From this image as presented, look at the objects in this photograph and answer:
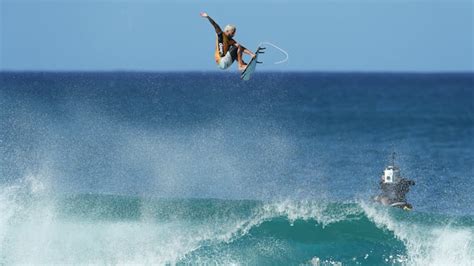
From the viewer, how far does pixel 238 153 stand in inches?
1783

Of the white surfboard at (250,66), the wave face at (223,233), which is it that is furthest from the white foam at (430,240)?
the white surfboard at (250,66)

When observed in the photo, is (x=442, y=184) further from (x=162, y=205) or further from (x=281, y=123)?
(x=281, y=123)

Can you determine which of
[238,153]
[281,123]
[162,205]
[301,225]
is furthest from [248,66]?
[281,123]

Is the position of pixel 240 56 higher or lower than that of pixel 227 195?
higher

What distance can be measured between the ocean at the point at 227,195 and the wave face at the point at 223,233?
4 centimetres

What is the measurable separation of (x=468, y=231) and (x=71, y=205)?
9.48m

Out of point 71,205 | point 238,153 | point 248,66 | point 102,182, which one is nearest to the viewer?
point 248,66

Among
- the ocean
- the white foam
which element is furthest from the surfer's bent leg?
the white foam

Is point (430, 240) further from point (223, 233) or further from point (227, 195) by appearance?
point (227, 195)

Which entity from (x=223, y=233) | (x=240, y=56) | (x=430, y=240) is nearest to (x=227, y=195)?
(x=223, y=233)

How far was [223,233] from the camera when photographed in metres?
25.7

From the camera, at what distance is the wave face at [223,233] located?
24469 mm

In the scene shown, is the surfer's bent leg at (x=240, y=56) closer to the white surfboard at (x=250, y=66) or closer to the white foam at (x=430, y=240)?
the white surfboard at (x=250, y=66)

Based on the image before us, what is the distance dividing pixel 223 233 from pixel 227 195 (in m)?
8.77
